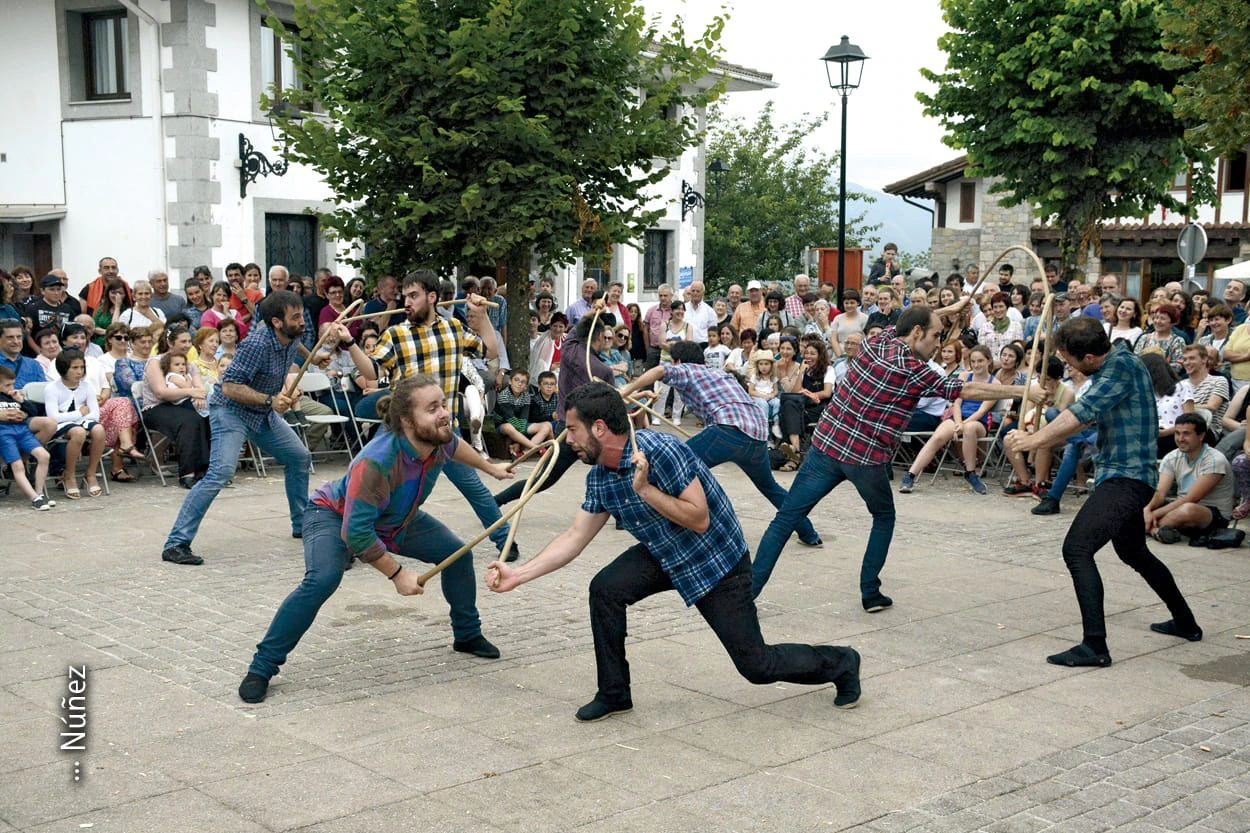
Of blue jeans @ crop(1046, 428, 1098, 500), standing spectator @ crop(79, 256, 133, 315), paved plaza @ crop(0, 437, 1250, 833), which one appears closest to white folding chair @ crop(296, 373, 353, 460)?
standing spectator @ crop(79, 256, 133, 315)

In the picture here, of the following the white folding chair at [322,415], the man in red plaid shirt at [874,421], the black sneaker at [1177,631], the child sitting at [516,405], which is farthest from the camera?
the child sitting at [516,405]

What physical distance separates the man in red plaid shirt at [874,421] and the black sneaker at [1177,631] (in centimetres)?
146

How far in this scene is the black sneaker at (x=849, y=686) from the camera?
5.98 m

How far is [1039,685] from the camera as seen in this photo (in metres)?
6.50

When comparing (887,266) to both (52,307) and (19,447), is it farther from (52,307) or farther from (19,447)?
(19,447)

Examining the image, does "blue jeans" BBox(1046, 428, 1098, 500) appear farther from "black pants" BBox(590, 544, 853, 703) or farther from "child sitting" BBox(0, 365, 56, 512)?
"child sitting" BBox(0, 365, 56, 512)

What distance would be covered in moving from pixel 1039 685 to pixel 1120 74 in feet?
55.7

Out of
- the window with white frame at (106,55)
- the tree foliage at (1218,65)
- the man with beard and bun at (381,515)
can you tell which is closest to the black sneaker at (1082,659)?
the man with beard and bun at (381,515)

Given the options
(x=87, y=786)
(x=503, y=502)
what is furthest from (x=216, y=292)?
(x=87, y=786)

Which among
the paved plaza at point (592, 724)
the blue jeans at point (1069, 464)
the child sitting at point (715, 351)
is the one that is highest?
the child sitting at point (715, 351)

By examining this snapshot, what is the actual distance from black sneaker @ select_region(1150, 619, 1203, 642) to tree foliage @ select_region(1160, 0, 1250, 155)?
3.55 m

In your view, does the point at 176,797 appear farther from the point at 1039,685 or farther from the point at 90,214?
the point at 90,214

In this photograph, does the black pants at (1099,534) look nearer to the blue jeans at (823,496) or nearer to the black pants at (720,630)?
the blue jeans at (823,496)

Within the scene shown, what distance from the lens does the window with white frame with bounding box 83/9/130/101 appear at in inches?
777
